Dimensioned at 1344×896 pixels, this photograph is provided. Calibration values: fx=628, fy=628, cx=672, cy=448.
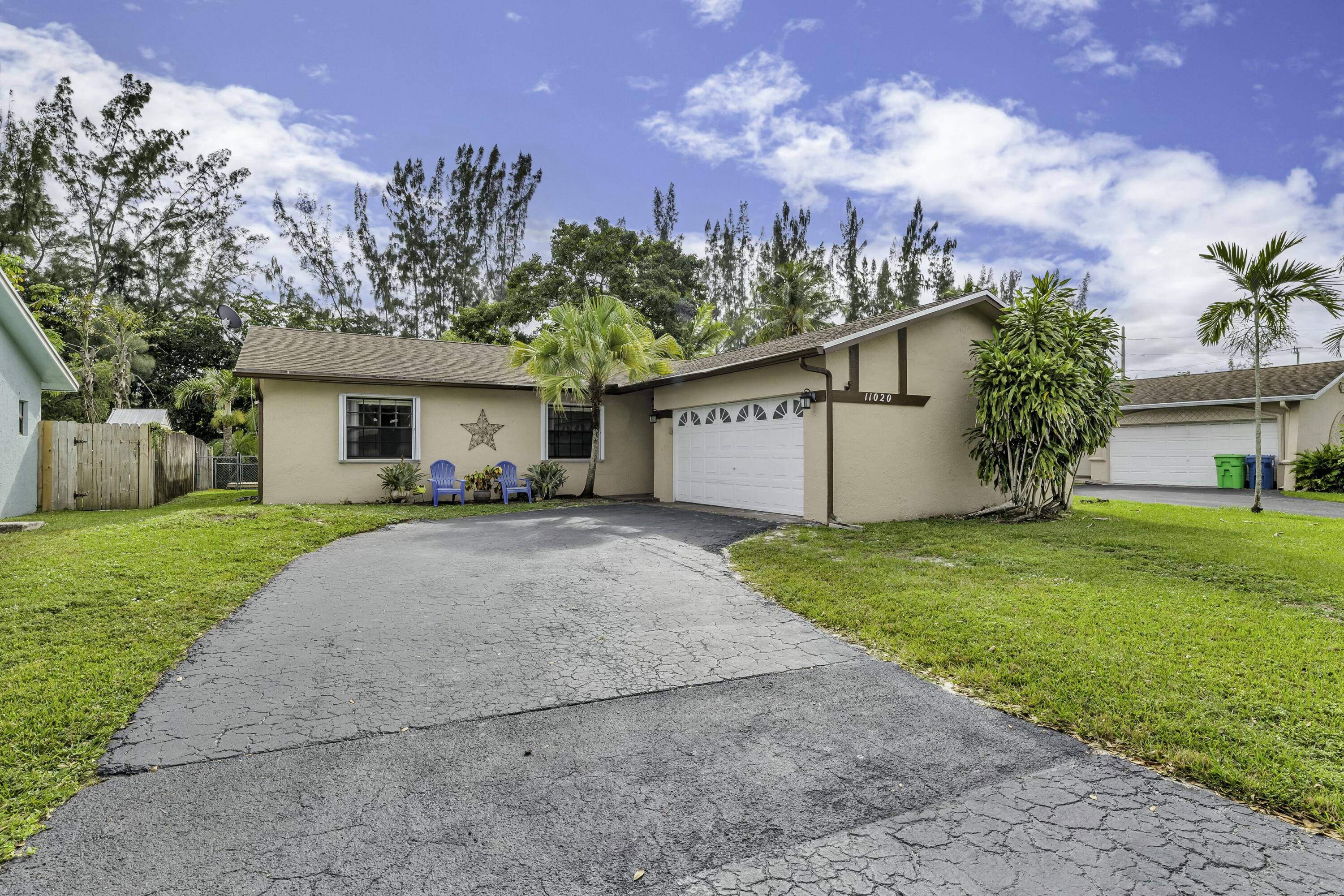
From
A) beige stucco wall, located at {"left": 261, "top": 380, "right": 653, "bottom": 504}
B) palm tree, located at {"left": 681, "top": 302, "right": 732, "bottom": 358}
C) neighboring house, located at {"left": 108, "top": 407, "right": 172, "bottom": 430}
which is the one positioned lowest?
beige stucco wall, located at {"left": 261, "top": 380, "right": 653, "bottom": 504}

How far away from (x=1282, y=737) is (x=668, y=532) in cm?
682

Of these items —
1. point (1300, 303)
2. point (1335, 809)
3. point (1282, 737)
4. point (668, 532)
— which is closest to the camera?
point (1335, 809)

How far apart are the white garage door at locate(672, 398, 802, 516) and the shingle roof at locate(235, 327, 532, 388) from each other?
3.81 meters

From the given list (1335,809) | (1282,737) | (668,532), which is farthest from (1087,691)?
(668,532)

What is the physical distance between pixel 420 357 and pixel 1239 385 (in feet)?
73.3

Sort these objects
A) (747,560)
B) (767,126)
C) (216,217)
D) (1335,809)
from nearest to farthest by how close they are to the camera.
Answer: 1. (1335,809)
2. (747,560)
3. (767,126)
4. (216,217)

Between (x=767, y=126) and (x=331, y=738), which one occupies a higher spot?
(x=767, y=126)

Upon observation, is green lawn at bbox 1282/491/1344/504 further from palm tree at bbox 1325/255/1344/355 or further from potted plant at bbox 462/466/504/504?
potted plant at bbox 462/466/504/504

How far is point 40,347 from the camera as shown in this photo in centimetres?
1081

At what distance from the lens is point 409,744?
2834 millimetres

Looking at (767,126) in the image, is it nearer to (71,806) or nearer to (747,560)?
(747,560)

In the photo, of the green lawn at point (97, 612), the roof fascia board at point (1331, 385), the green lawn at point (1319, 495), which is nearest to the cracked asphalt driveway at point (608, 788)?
the green lawn at point (97, 612)

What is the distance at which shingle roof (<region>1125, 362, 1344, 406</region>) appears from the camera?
1656 centimetres

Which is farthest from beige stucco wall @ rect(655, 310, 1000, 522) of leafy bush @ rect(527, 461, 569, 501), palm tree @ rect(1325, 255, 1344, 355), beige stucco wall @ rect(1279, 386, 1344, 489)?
beige stucco wall @ rect(1279, 386, 1344, 489)
